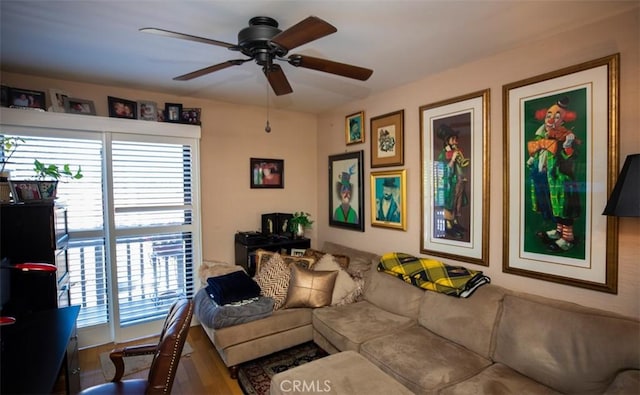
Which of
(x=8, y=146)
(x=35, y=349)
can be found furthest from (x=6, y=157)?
(x=35, y=349)

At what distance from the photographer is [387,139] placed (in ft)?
10.7

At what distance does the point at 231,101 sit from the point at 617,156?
3462 mm

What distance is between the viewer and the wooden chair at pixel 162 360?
1.53m

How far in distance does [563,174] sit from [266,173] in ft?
9.94

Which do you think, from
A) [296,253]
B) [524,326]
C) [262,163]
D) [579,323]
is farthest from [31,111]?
[579,323]

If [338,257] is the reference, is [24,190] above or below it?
above

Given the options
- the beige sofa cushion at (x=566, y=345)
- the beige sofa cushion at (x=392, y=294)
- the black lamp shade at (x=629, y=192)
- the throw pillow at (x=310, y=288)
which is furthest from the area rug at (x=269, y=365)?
the black lamp shade at (x=629, y=192)

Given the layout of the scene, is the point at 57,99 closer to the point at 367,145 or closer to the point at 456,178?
the point at 367,145

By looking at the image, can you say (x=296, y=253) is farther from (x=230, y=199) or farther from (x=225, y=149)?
(x=225, y=149)

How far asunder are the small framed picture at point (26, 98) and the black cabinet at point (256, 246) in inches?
88.0

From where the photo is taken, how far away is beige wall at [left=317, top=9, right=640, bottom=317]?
1.76 m

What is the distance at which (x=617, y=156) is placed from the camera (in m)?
1.79

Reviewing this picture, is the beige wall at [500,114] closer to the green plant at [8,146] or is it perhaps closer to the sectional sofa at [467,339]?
the sectional sofa at [467,339]

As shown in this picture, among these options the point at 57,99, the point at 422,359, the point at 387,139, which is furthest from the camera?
the point at 387,139
